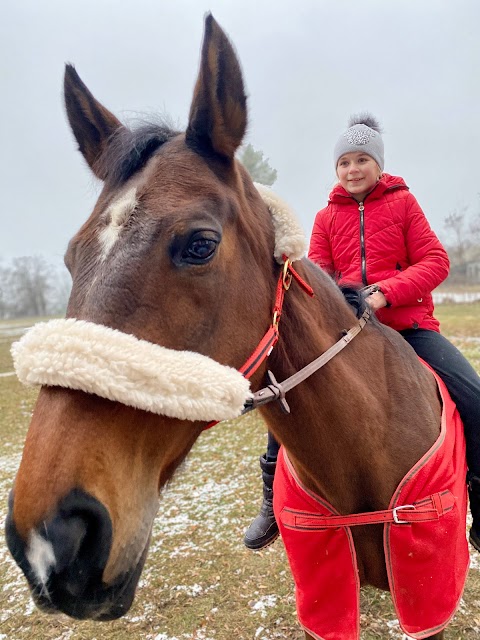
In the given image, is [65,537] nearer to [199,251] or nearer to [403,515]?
[199,251]

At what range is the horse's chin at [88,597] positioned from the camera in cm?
118

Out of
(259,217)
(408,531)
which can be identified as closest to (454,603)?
(408,531)

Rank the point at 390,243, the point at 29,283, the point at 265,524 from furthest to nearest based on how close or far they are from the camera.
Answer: the point at 29,283
the point at 265,524
the point at 390,243

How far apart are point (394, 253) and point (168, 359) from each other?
2.01m

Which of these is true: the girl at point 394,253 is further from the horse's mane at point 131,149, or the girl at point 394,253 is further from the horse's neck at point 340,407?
the horse's mane at point 131,149

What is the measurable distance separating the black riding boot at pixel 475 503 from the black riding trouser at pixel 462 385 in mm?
68

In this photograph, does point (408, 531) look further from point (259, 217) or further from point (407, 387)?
point (259, 217)

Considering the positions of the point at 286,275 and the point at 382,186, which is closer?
the point at 286,275

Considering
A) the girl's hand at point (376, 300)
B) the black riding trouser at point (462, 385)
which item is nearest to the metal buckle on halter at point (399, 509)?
the black riding trouser at point (462, 385)

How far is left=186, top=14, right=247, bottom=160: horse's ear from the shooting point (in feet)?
4.94

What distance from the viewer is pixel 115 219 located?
143 centimetres

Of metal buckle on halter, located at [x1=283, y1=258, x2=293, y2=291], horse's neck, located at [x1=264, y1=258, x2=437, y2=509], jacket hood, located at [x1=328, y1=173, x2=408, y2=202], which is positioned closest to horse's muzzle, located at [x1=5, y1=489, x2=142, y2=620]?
horse's neck, located at [x1=264, y1=258, x2=437, y2=509]

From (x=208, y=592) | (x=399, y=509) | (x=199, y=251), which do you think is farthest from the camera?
(x=208, y=592)

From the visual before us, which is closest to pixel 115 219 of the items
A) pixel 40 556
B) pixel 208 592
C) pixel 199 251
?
pixel 199 251
